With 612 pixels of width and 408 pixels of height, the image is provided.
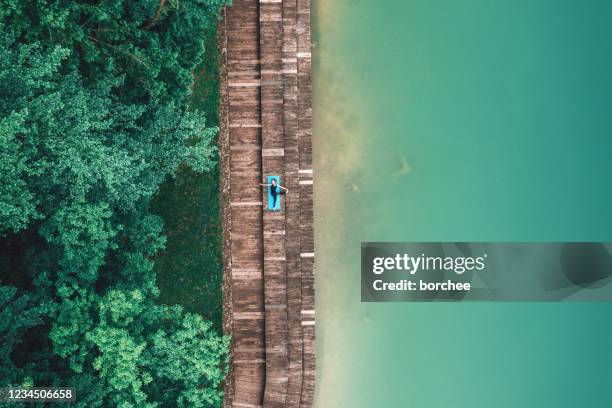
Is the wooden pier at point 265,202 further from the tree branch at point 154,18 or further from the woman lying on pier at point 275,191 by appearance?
the tree branch at point 154,18

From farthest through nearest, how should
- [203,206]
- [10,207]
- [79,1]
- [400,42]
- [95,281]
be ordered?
[400,42]
[203,206]
[95,281]
[79,1]
[10,207]

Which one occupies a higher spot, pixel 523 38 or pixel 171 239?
pixel 523 38

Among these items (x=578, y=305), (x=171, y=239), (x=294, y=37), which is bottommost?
(x=578, y=305)

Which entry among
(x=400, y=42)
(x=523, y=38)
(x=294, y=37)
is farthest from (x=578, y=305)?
(x=294, y=37)

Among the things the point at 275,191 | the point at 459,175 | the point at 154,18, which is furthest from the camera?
the point at 459,175

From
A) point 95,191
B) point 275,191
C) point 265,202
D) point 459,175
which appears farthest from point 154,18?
point 459,175

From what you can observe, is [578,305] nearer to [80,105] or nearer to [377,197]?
[377,197]

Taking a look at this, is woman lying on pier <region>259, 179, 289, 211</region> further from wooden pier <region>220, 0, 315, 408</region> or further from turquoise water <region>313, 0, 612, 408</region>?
turquoise water <region>313, 0, 612, 408</region>

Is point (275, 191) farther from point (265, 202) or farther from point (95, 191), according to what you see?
point (95, 191)
